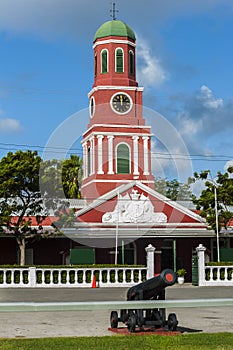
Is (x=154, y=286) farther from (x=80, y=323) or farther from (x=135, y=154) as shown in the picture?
(x=135, y=154)

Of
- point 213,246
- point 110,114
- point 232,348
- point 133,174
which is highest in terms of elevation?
point 110,114

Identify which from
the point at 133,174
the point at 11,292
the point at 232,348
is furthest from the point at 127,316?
the point at 133,174

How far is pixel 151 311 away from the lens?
13.3 metres

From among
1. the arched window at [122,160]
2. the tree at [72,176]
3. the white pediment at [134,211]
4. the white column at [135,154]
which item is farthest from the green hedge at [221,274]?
the arched window at [122,160]

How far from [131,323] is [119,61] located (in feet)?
137

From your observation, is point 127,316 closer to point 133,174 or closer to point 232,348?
point 232,348

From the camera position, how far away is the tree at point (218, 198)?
4009cm

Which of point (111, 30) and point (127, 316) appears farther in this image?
point (111, 30)

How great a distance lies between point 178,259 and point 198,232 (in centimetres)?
238

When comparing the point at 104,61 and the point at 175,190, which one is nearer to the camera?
the point at 104,61

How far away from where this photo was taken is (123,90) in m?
52.4

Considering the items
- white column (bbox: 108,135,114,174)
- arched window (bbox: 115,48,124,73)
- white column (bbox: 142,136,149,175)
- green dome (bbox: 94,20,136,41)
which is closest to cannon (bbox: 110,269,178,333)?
white column (bbox: 108,135,114,174)

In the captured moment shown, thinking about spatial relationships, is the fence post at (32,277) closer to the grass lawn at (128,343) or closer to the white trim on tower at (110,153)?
the white trim on tower at (110,153)

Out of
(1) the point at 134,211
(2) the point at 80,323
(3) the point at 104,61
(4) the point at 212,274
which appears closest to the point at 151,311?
(2) the point at 80,323
